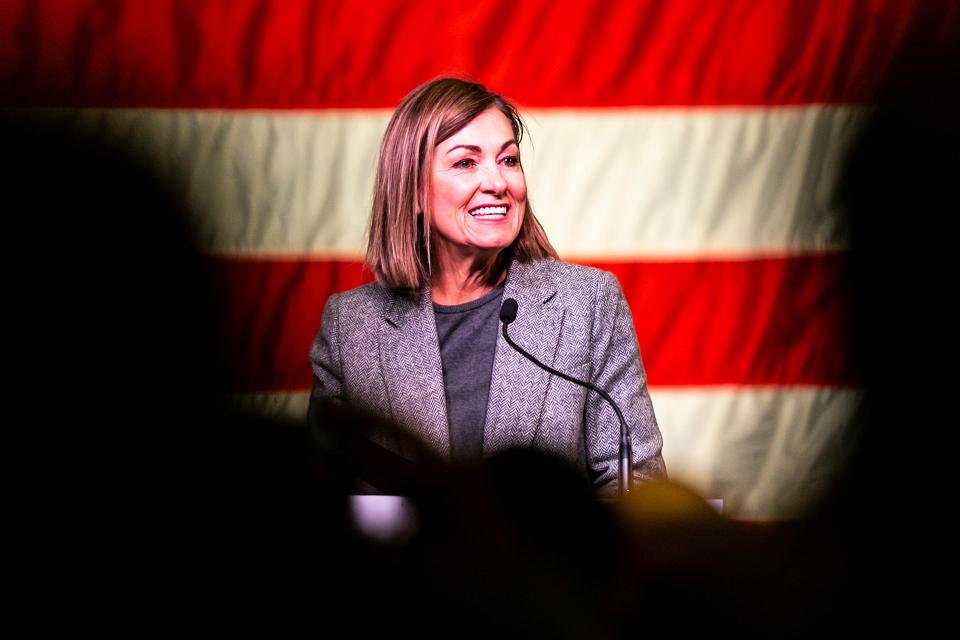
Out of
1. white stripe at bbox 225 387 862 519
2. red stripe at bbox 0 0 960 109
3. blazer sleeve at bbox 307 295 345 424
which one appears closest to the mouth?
blazer sleeve at bbox 307 295 345 424

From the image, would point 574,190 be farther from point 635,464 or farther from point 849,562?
point 849,562

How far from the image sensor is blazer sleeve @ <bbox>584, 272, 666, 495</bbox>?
3.78 feet

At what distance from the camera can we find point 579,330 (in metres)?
1.23

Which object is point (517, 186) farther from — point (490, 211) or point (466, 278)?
point (466, 278)

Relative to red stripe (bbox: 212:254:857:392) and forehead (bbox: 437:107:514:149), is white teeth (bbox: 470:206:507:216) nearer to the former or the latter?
forehead (bbox: 437:107:514:149)

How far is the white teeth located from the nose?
2cm

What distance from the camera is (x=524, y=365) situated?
119 centimetres

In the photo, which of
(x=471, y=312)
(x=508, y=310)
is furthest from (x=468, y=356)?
(x=508, y=310)

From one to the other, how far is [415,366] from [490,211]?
0.23 m

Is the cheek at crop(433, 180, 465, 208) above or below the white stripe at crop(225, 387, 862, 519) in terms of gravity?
above

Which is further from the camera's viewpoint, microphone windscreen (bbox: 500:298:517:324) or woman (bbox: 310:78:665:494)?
woman (bbox: 310:78:665:494)

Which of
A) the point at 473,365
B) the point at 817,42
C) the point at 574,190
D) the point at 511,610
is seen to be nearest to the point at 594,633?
the point at 511,610

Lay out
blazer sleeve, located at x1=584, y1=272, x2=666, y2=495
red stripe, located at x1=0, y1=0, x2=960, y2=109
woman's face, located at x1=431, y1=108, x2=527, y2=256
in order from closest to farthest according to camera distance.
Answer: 1. blazer sleeve, located at x1=584, y1=272, x2=666, y2=495
2. woman's face, located at x1=431, y1=108, x2=527, y2=256
3. red stripe, located at x1=0, y1=0, x2=960, y2=109

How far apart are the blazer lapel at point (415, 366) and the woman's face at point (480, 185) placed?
11 centimetres
